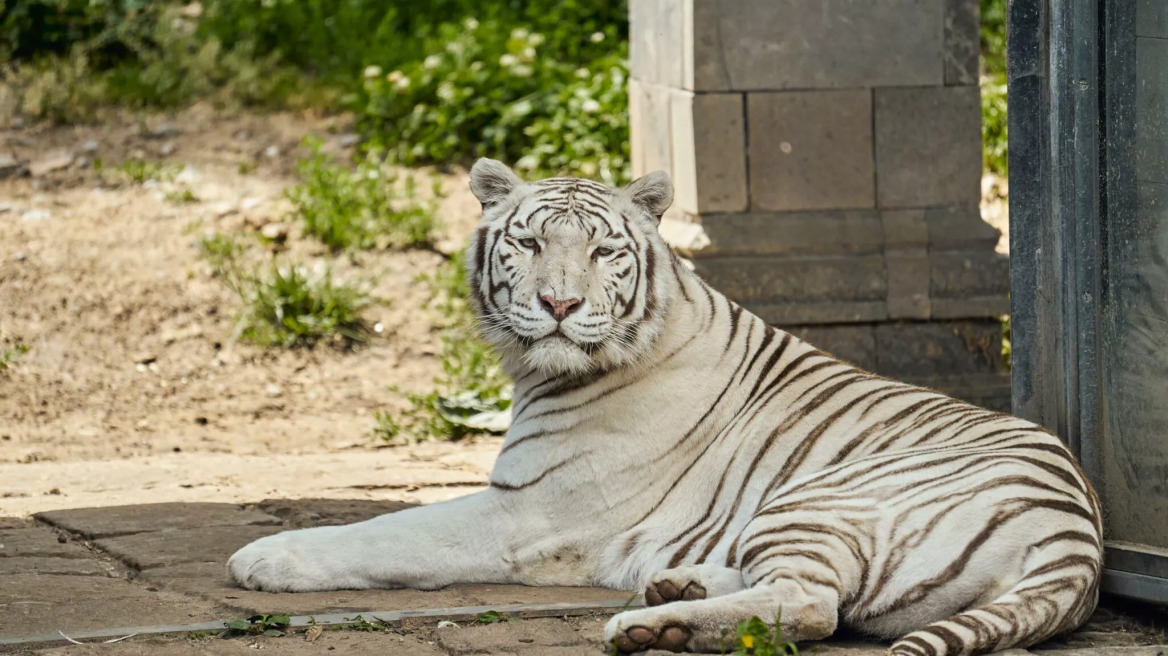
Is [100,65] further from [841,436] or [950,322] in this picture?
[841,436]

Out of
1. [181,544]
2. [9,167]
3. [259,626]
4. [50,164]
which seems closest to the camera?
[259,626]

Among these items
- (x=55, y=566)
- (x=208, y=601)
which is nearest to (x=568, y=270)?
(x=208, y=601)

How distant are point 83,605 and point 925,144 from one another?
436cm

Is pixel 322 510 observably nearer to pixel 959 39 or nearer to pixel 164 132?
pixel 959 39

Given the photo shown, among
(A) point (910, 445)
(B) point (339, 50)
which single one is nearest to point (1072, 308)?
(A) point (910, 445)

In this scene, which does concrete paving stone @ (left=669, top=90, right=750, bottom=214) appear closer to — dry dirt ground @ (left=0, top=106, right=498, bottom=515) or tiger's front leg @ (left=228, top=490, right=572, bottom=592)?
dry dirt ground @ (left=0, top=106, right=498, bottom=515)

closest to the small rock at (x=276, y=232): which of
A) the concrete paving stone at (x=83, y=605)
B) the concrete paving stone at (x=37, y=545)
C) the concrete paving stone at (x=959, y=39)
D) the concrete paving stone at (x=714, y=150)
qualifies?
the concrete paving stone at (x=714, y=150)

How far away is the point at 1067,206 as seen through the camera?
3.90 metres

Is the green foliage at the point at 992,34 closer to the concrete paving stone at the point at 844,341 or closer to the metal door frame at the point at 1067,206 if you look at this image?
the concrete paving stone at the point at 844,341

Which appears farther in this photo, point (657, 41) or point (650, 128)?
point (650, 128)

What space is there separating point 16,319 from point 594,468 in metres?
4.53

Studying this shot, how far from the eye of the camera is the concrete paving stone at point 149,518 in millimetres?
4512

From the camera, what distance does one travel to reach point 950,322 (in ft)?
22.0

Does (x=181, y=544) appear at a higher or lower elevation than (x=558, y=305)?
lower
